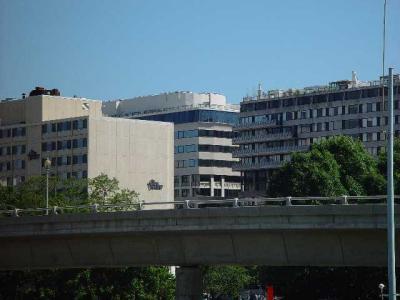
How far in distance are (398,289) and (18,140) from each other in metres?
92.2

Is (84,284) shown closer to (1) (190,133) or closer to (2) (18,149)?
(2) (18,149)

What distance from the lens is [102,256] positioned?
6272cm

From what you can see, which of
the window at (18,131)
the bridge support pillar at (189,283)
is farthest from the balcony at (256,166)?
the bridge support pillar at (189,283)

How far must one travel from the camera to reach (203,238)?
58.2 metres

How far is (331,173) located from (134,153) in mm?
54919

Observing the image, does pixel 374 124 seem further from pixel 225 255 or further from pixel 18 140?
pixel 225 255

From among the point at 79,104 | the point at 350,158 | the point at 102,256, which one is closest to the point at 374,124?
the point at 79,104

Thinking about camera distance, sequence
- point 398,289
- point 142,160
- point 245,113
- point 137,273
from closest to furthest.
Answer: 1. point 398,289
2. point 137,273
3. point 142,160
4. point 245,113

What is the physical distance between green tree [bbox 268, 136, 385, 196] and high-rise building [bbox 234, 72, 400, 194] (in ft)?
181

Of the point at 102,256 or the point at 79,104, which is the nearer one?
the point at 102,256

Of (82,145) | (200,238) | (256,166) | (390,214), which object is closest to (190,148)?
(256,166)

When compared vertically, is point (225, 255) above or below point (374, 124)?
below

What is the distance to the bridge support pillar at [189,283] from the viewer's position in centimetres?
6012

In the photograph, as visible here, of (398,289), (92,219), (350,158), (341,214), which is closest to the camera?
(341,214)
